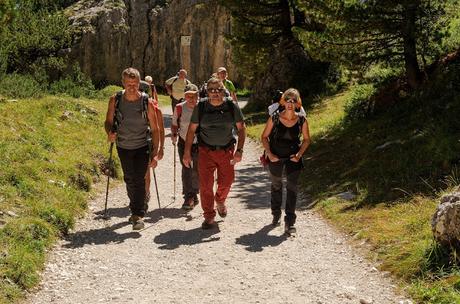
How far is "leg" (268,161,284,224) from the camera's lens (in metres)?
7.80

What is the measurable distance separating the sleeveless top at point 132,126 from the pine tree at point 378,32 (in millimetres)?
6599

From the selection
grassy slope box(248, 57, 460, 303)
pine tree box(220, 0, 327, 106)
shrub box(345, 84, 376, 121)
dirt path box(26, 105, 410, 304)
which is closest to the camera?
dirt path box(26, 105, 410, 304)

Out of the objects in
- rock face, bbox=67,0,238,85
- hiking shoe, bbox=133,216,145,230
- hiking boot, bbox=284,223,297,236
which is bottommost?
hiking boot, bbox=284,223,297,236

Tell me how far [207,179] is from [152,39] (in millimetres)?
31211

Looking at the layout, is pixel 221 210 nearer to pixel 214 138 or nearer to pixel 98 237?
pixel 214 138

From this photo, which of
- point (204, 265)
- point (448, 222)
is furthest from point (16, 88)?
point (448, 222)

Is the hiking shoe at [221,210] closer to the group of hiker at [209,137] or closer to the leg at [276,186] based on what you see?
the group of hiker at [209,137]

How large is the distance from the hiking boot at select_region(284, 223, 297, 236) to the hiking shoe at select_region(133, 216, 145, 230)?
6.73 ft

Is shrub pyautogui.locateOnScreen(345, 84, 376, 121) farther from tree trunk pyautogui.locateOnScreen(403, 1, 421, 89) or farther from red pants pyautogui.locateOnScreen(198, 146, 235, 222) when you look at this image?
red pants pyautogui.locateOnScreen(198, 146, 235, 222)

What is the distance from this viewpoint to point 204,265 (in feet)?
21.3

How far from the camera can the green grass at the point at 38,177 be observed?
19.6ft

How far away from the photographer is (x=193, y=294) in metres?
5.62

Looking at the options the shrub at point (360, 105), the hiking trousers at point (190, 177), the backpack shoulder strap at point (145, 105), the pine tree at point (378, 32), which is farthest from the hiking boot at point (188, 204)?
the shrub at point (360, 105)

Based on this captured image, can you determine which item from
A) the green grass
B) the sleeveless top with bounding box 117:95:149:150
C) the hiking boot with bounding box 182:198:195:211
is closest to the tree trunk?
the hiking boot with bounding box 182:198:195:211
